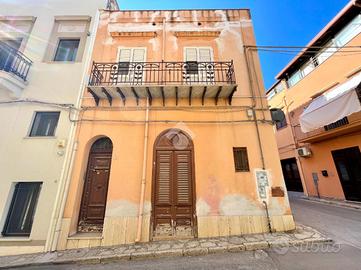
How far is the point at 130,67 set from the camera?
7.19 meters

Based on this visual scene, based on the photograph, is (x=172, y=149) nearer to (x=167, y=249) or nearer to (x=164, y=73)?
(x=167, y=249)

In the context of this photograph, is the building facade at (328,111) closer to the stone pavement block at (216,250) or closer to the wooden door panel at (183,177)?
the wooden door panel at (183,177)

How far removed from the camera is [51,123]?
646 centimetres

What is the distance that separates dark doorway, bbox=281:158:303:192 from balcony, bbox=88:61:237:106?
1206 cm

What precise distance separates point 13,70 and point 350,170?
1762 centimetres

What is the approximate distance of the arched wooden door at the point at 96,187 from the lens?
18.7ft

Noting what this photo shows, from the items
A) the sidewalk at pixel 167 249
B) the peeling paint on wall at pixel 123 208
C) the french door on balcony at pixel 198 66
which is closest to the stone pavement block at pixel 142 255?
the sidewalk at pixel 167 249

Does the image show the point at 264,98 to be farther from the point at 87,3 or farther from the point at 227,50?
the point at 87,3

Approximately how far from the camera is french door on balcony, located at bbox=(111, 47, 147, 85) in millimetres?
6809

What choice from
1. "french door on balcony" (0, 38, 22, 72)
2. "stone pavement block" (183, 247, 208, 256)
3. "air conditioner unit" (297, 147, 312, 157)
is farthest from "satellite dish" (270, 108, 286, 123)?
"french door on balcony" (0, 38, 22, 72)

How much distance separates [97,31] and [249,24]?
744 centimetres

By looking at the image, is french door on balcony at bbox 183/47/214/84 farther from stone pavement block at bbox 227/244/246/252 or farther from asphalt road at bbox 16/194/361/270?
asphalt road at bbox 16/194/361/270

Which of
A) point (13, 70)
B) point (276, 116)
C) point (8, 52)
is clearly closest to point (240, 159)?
point (276, 116)

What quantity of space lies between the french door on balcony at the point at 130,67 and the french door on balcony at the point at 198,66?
76.2 inches
